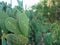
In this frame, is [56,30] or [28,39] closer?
[28,39]

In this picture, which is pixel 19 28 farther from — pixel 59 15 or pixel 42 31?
pixel 59 15

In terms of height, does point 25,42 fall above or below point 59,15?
above

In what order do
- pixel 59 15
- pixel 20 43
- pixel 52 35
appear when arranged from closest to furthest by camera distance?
pixel 20 43
pixel 52 35
pixel 59 15

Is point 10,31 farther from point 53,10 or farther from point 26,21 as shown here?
point 53,10

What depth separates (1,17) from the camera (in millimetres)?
1070

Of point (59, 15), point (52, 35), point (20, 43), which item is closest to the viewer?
point (20, 43)

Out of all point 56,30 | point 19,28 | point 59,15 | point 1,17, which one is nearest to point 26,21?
point 19,28

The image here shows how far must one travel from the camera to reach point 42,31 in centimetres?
105

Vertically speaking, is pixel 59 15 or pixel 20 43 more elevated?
pixel 20 43

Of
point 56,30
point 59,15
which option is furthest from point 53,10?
point 56,30

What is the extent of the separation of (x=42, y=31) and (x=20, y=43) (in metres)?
0.15

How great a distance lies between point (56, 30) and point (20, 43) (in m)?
0.30

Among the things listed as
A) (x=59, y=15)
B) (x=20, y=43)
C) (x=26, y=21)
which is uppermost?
(x=26, y=21)

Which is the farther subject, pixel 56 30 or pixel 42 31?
pixel 56 30
